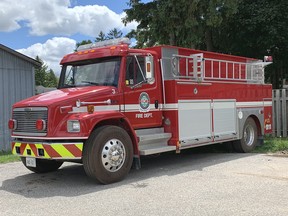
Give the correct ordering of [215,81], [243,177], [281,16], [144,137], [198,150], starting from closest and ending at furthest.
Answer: [243,177] < [144,137] < [215,81] < [198,150] < [281,16]

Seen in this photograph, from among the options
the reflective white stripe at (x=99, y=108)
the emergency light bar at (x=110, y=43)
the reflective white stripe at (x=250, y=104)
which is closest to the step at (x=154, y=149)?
the reflective white stripe at (x=99, y=108)

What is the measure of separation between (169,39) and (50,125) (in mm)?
13810

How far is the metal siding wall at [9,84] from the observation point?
1622cm

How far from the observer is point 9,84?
648 inches

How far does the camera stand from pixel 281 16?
20.3 m

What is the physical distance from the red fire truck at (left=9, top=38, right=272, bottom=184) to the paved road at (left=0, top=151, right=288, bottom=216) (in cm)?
48

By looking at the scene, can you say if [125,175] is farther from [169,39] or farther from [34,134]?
[169,39]

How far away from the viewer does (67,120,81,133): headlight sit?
7396 millimetres

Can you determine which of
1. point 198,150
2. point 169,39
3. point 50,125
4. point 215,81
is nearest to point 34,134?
point 50,125

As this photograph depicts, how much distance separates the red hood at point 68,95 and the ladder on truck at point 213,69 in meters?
2.25

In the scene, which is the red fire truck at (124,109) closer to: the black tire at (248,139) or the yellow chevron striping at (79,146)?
the yellow chevron striping at (79,146)

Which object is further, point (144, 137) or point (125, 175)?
point (144, 137)

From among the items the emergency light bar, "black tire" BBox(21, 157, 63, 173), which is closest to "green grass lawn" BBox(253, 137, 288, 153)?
the emergency light bar

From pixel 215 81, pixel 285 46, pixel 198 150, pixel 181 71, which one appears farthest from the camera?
pixel 285 46
